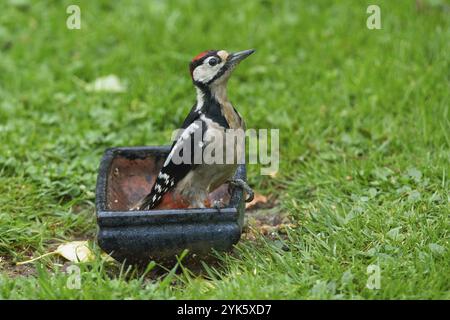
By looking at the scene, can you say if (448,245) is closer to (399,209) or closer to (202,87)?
(399,209)

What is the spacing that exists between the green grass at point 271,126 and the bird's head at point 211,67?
1049 mm

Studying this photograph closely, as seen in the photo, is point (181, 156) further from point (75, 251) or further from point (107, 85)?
point (107, 85)

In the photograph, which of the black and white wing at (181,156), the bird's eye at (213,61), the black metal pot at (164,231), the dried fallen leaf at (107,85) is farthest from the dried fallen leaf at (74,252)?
the dried fallen leaf at (107,85)

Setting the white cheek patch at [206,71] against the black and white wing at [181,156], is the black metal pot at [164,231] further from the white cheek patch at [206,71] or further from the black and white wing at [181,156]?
the white cheek patch at [206,71]

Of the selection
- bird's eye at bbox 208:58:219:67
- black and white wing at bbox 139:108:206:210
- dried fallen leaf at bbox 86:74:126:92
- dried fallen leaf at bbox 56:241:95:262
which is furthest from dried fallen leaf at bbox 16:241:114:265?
dried fallen leaf at bbox 86:74:126:92

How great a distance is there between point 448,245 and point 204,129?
1.59 metres

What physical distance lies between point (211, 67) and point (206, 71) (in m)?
0.04

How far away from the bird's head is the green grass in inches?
41.3

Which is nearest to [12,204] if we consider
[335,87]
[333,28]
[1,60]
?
[1,60]

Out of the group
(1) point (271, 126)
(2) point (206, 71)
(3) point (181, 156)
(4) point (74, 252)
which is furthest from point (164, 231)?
(1) point (271, 126)

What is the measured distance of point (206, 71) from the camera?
484cm

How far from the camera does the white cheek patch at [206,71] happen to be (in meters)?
4.83

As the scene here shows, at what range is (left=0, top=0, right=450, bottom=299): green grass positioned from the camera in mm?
4355

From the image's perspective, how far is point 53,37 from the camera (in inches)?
314
